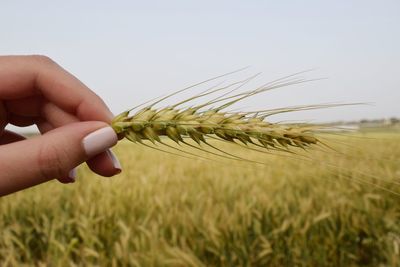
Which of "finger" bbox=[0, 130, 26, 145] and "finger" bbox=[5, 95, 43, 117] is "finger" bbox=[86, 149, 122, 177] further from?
"finger" bbox=[0, 130, 26, 145]

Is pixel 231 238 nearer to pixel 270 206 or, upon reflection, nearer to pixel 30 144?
pixel 270 206

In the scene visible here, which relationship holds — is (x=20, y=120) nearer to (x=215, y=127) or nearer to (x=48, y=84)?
(x=48, y=84)

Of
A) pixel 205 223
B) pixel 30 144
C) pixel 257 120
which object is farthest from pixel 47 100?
pixel 205 223

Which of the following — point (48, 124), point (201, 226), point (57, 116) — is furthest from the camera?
point (201, 226)

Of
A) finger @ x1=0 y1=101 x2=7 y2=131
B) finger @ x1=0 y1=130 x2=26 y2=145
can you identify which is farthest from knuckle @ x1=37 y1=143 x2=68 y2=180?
finger @ x1=0 y1=130 x2=26 y2=145

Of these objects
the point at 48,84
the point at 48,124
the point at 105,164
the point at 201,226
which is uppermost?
the point at 48,84

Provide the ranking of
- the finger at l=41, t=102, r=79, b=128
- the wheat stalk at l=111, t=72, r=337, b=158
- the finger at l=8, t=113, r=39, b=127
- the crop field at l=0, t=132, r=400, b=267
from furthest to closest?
the crop field at l=0, t=132, r=400, b=267, the finger at l=8, t=113, r=39, b=127, the finger at l=41, t=102, r=79, b=128, the wheat stalk at l=111, t=72, r=337, b=158

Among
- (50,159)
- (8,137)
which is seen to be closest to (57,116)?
(8,137)
